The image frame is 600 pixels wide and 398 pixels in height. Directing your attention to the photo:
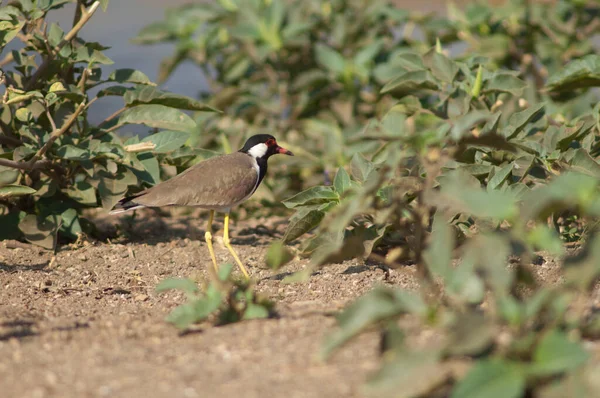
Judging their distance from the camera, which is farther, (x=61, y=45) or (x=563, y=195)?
(x=61, y=45)

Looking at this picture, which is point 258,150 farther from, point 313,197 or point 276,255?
point 276,255

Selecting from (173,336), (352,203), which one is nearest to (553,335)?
(352,203)

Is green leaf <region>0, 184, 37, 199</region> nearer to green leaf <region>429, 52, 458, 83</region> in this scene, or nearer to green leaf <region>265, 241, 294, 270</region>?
green leaf <region>265, 241, 294, 270</region>

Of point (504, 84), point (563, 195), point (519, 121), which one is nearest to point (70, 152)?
point (519, 121)

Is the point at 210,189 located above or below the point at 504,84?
below

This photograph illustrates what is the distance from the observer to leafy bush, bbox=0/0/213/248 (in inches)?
189

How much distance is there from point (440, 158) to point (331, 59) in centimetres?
443

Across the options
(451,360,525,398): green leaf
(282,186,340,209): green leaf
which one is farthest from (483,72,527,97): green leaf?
(451,360,525,398): green leaf

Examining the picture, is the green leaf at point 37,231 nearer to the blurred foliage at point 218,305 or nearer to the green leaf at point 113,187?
the green leaf at point 113,187

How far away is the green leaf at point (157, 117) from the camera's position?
16.5 ft

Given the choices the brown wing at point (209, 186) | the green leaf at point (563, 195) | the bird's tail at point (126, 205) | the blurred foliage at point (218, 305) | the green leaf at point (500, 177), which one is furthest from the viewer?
the brown wing at point (209, 186)

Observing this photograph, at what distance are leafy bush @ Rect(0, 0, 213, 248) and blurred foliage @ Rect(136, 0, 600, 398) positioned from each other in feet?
3.72

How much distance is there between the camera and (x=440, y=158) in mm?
3100

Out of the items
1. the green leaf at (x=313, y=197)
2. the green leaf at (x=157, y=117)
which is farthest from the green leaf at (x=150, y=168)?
the green leaf at (x=313, y=197)
